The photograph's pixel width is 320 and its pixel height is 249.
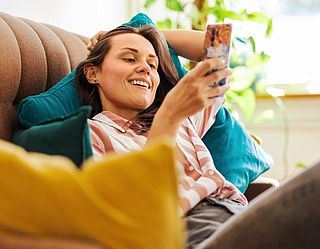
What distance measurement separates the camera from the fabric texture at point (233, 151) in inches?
65.7

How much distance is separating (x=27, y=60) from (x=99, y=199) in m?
0.88

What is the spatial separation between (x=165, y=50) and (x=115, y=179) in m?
1.00

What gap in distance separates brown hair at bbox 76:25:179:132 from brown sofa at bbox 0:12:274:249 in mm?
91

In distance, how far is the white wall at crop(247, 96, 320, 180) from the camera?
2.92 meters

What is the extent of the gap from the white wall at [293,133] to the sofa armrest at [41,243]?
232 centimetres

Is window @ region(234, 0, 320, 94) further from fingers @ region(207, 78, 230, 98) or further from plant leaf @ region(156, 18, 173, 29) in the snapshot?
fingers @ region(207, 78, 230, 98)

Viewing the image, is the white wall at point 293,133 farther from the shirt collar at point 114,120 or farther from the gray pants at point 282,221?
the gray pants at point 282,221

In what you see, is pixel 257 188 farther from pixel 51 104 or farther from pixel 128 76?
pixel 51 104

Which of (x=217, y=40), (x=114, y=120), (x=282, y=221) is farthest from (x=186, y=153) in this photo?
(x=282, y=221)

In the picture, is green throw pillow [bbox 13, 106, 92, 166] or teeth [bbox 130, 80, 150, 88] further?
teeth [bbox 130, 80, 150, 88]

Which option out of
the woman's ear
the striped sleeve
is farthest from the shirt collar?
the striped sleeve

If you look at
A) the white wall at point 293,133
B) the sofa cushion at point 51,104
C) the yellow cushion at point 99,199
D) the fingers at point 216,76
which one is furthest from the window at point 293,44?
the yellow cushion at point 99,199

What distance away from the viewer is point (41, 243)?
71cm

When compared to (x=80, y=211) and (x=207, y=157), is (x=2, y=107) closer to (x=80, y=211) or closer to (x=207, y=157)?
(x=207, y=157)
